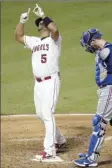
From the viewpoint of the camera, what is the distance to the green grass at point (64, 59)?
11.8 meters

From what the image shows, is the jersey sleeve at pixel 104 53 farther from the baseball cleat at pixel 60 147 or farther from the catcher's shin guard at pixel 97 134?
the baseball cleat at pixel 60 147

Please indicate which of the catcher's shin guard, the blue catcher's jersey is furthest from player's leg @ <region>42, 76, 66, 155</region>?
the blue catcher's jersey

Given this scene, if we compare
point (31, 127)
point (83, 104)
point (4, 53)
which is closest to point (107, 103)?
point (31, 127)

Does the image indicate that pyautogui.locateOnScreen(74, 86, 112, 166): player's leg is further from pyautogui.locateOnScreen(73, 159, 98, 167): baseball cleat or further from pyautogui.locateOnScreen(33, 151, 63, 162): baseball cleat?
pyautogui.locateOnScreen(33, 151, 63, 162): baseball cleat

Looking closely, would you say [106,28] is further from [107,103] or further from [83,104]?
[107,103]

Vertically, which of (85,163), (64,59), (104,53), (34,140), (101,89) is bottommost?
(34,140)

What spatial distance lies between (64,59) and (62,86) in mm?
2091

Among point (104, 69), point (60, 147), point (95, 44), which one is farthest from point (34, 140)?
point (95, 44)

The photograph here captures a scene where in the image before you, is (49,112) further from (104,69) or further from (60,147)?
(104,69)

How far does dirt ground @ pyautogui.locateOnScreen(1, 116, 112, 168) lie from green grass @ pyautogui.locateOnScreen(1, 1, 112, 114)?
931mm

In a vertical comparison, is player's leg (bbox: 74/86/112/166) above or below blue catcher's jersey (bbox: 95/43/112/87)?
below

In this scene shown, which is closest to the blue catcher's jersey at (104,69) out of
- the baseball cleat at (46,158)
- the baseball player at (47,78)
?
the baseball player at (47,78)

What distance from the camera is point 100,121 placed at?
738 cm

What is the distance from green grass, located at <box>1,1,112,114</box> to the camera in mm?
11766
